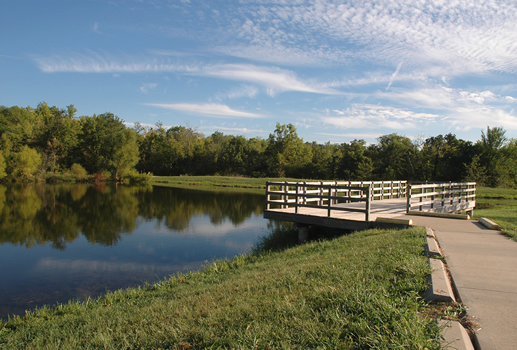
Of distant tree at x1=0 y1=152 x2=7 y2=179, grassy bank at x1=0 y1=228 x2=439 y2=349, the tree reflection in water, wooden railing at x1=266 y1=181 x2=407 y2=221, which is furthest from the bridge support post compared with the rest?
distant tree at x1=0 y1=152 x2=7 y2=179

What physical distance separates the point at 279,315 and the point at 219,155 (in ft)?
255

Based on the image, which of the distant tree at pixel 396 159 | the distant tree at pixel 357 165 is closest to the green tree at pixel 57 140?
the distant tree at pixel 357 165

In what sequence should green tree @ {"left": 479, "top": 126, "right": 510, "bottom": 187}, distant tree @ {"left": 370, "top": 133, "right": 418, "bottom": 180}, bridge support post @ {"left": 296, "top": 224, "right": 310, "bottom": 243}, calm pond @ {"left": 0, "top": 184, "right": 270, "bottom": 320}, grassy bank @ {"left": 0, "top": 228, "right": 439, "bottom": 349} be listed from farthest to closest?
1. distant tree @ {"left": 370, "top": 133, "right": 418, "bottom": 180}
2. green tree @ {"left": 479, "top": 126, "right": 510, "bottom": 187}
3. bridge support post @ {"left": 296, "top": 224, "right": 310, "bottom": 243}
4. calm pond @ {"left": 0, "top": 184, "right": 270, "bottom": 320}
5. grassy bank @ {"left": 0, "top": 228, "right": 439, "bottom": 349}

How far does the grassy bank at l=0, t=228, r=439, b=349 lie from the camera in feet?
11.1

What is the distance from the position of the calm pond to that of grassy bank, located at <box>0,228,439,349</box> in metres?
2.51

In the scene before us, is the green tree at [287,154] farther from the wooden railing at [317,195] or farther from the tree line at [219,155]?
the wooden railing at [317,195]

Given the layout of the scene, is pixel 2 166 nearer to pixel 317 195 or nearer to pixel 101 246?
pixel 101 246

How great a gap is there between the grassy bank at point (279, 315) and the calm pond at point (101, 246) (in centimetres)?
251

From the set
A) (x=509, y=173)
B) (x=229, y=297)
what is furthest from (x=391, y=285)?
(x=509, y=173)

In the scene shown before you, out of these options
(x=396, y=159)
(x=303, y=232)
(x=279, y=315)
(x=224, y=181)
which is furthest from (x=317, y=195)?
(x=396, y=159)

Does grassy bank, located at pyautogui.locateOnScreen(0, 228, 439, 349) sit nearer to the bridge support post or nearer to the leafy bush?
the bridge support post

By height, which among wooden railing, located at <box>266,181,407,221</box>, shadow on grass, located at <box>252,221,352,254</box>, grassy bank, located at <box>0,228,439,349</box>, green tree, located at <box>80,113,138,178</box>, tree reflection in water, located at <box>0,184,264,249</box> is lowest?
tree reflection in water, located at <box>0,184,264,249</box>

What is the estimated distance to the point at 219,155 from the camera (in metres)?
80.9

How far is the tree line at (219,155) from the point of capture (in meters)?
50.6
